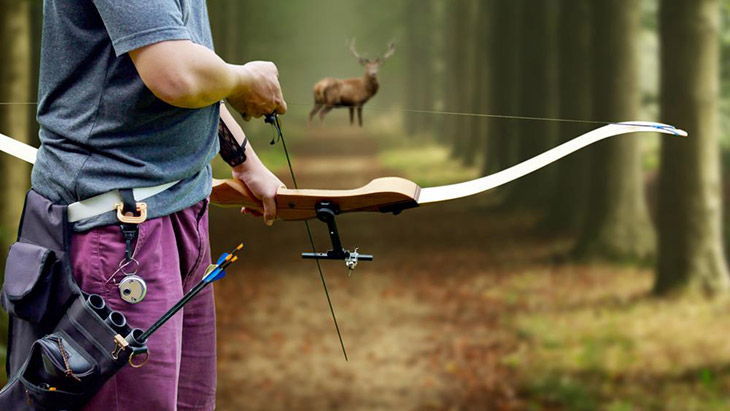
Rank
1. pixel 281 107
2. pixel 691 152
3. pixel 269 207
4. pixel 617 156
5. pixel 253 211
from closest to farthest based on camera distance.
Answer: pixel 281 107 → pixel 269 207 → pixel 253 211 → pixel 691 152 → pixel 617 156

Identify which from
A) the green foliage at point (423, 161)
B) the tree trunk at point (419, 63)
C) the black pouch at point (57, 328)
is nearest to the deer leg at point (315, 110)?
the black pouch at point (57, 328)

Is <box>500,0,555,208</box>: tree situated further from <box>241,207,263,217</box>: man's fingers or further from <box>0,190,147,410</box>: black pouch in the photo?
<box>0,190,147,410</box>: black pouch

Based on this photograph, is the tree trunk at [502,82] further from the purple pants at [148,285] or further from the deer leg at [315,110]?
the purple pants at [148,285]

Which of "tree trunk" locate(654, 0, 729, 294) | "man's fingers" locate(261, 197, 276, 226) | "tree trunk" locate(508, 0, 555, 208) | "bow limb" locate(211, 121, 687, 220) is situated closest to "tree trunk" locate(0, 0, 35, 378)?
"bow limb" locate(211, 121, 687, 220)

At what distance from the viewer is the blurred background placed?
681 cm

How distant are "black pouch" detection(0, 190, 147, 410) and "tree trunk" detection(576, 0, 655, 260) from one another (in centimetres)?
692

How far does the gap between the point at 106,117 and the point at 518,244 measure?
830 cm

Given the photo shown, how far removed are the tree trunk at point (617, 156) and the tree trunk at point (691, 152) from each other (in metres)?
1.16

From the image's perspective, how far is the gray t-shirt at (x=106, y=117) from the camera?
1.67 m

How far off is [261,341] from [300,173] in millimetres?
2405

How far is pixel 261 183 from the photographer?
2.10 m

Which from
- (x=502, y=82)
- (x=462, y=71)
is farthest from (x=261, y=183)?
(x=462, y=71)

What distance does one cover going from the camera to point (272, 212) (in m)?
2.09

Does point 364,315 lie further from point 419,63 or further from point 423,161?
point 419,63
